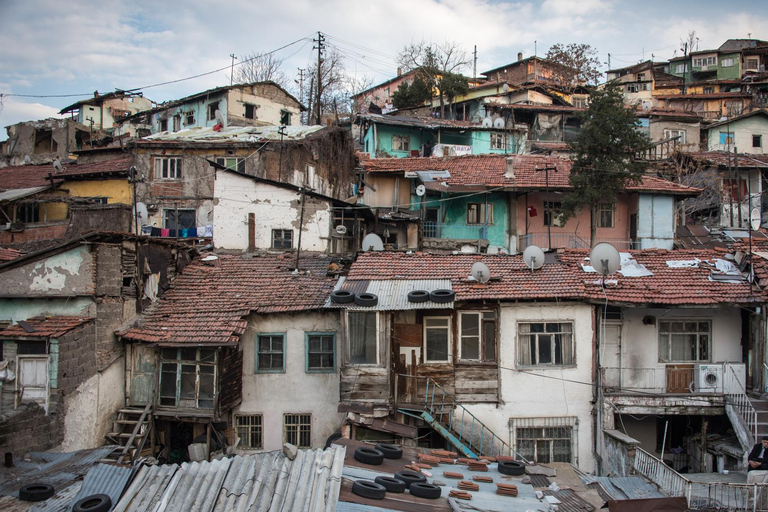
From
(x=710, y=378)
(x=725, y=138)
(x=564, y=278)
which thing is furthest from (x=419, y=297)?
(x=725, y=138)

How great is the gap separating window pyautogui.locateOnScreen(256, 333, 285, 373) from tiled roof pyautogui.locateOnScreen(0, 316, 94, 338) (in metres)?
4.92

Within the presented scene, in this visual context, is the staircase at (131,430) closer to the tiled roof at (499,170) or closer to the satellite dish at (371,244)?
the satellite dish at (371,244)

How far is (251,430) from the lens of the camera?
55.6 feet

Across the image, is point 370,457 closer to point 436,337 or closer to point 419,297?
point 419,297

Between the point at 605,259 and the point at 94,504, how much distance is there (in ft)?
44.5

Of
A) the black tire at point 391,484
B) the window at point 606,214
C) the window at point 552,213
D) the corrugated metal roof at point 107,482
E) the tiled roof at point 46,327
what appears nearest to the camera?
the corrugated metal roof at point 107,482

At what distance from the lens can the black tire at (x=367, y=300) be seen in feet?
50.9

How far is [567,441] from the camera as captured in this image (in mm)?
15852

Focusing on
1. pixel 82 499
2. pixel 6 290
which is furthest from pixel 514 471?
pixel 6 290

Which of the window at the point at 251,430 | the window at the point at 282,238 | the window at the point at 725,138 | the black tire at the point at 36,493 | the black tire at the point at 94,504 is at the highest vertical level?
the window at the point at 725,138

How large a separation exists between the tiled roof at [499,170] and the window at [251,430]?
1394 cm

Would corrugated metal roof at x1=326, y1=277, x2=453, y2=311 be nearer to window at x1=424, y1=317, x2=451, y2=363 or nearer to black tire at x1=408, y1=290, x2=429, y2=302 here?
black tire at x1=408, y1=290, x2=429, y2=302

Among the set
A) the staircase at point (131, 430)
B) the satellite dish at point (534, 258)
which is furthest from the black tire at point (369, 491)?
the satellite dish at point (534, 258)

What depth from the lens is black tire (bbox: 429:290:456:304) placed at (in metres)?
15.4
